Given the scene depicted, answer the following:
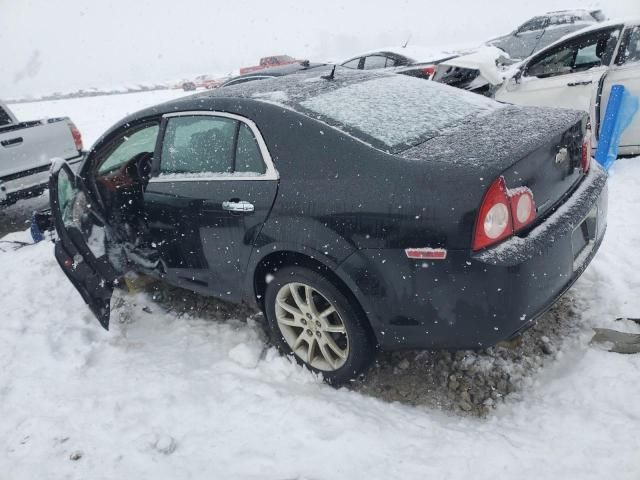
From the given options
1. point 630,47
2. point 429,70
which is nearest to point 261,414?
point 630,47

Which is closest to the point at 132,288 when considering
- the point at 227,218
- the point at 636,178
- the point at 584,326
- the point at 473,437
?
the point at 227,218

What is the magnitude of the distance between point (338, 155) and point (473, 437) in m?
1.57

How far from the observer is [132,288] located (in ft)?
13.8

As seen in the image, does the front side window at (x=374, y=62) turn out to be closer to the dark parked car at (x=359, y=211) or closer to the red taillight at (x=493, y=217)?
the dark parked car at (x=359, y=211)

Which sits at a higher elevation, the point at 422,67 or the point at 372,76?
the point at 372,76

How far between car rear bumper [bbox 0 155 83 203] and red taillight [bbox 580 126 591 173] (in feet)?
18.6

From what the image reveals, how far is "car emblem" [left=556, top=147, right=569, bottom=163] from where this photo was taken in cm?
248

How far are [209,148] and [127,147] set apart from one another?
1.17 meters

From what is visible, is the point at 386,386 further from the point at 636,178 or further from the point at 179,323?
the point at 636,178

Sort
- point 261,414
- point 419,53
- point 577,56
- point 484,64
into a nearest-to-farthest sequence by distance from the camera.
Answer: point 261,414 → point 577,56 → point 484,64 → point 419,53

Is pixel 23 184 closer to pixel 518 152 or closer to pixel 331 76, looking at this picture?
pixel 331 76

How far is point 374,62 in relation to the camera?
33.3ft

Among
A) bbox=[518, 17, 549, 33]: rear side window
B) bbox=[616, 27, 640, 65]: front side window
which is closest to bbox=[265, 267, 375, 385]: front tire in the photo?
bbox=[616, 27, 640, 65]: front side window

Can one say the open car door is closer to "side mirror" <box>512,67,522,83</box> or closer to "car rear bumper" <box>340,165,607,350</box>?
"car rear bumper" <box>340,165,607,350</box>
